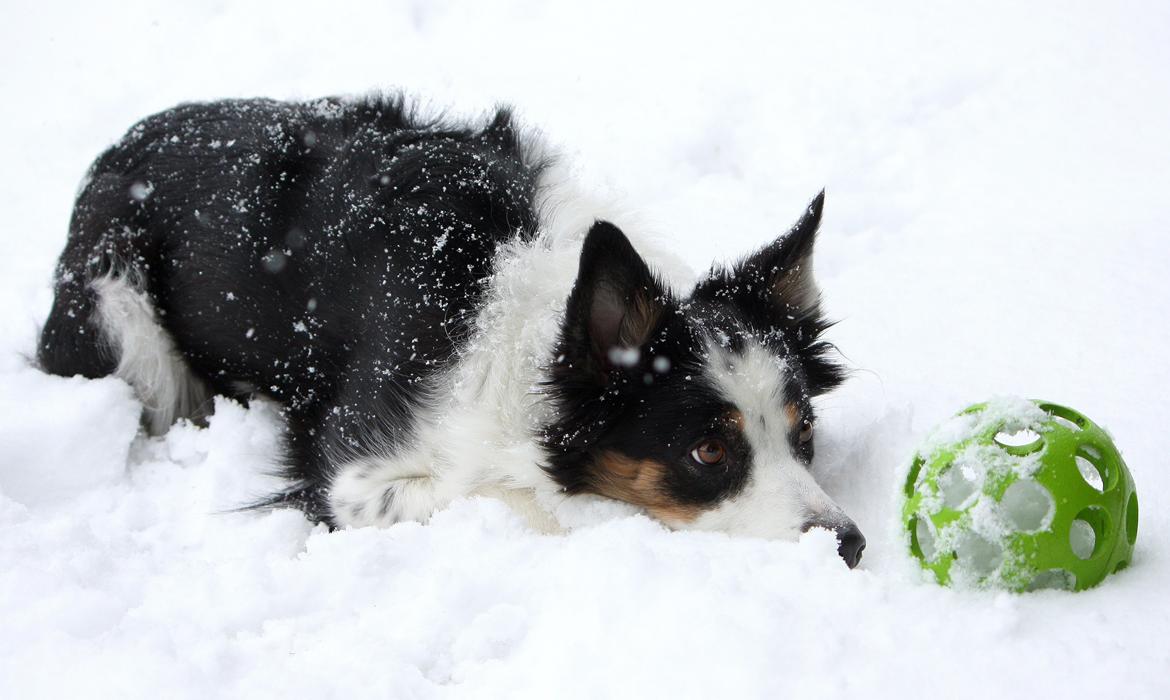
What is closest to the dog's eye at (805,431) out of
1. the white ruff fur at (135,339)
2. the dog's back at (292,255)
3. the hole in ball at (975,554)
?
the hole in ball at (975,554)

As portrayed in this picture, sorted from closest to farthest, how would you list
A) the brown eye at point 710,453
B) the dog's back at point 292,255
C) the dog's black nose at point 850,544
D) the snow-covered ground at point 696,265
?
1. the snow-covered ground at point 696,265
2. the dog's black nose at point 850,544
3. the brown eye at point 710,453
4. the dog's back at point 292,255

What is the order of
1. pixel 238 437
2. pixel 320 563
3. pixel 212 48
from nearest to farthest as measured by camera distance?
pixel 320 563, pixel 238 437, pixel 212 48

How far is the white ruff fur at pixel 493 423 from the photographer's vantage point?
3.08m

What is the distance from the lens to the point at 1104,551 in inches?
81.9

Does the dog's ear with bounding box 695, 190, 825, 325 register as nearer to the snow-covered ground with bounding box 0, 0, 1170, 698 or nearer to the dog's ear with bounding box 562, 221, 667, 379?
the dog's ear with bounding box 562, 221, 667, 379

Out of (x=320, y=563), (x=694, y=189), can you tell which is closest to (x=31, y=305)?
(x=320, y=563)

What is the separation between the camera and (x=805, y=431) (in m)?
3.01

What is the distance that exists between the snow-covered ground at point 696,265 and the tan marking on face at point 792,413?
34 cm

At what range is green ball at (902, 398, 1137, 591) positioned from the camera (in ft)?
6.78

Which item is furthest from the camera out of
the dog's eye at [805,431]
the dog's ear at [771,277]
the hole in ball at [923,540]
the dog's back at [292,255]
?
the dog's back at [292,255]

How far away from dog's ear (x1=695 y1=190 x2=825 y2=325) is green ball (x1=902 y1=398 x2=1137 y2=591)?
1046 millimetres

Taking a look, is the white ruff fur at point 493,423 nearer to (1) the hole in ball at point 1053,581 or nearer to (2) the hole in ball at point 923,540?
(2) the hole in ball at point 923,540

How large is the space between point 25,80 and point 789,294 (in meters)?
6.36

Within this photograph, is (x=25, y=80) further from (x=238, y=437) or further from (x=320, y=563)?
(x=320, y=563)
